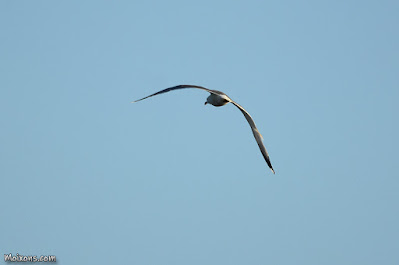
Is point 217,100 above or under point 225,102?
above

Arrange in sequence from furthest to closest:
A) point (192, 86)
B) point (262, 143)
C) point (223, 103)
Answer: point (262, 143) < point (223, 103) < point (192, 86)

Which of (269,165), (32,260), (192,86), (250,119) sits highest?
(192,86)

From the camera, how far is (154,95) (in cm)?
3148

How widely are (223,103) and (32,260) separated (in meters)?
13.4

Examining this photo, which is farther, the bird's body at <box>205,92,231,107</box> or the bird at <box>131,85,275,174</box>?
the bird's body at <box>205,92,231,107</box>

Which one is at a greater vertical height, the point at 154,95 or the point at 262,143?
the point at 154,95

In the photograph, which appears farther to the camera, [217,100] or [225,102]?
[217,100]

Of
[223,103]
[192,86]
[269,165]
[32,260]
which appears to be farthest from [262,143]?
[32,260]

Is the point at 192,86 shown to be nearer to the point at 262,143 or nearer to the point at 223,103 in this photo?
the point at 223,103

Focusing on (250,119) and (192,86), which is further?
(250,119)

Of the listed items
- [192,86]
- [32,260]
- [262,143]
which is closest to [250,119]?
[262,143]

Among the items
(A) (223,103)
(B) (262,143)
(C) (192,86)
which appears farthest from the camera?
(B) (262,143)

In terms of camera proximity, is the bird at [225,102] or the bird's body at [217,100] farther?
the bird's body at [217,100]

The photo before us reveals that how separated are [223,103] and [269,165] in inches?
179
